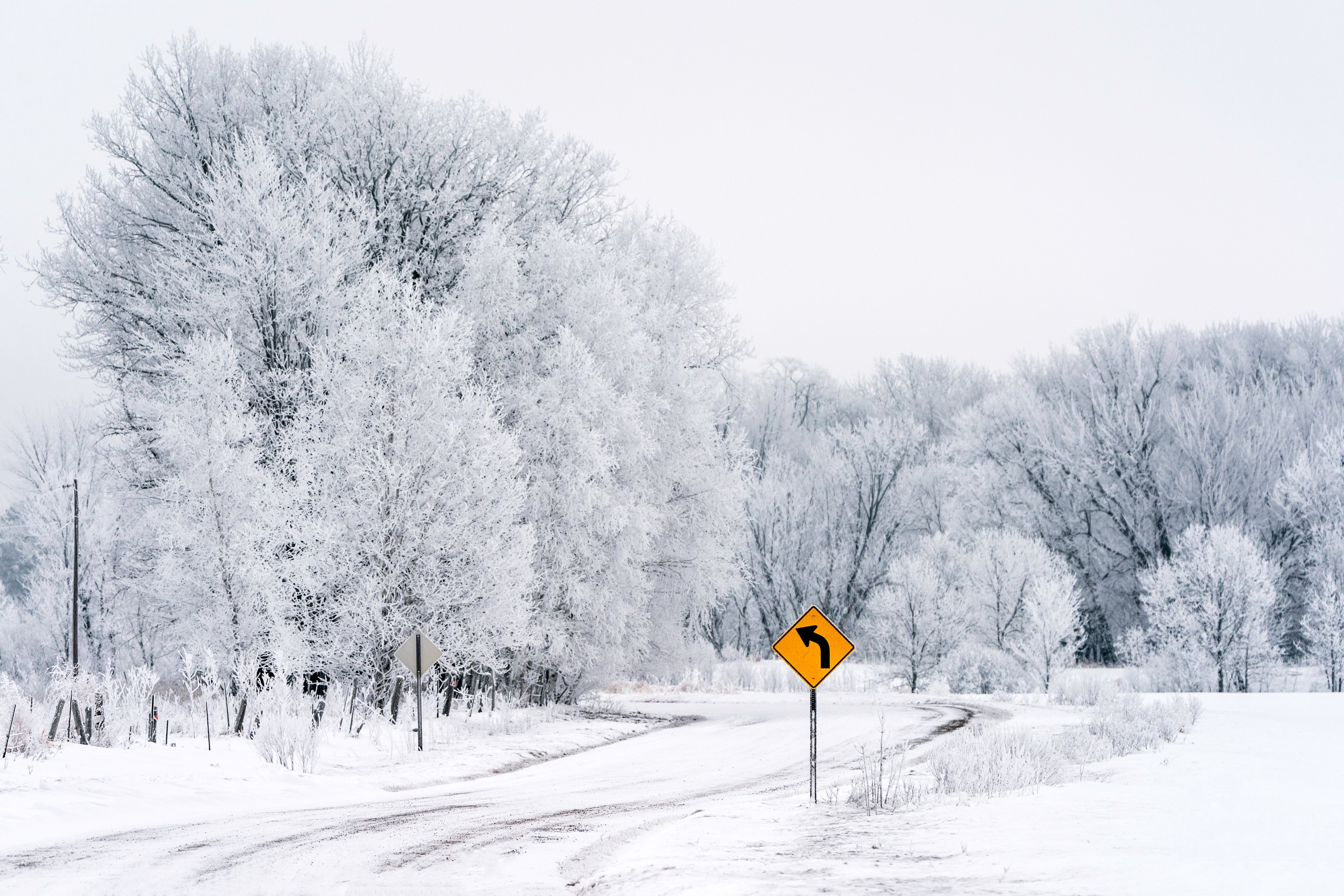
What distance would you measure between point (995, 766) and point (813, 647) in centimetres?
260

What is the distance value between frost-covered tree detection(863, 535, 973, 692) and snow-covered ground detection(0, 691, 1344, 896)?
25751 millimetres

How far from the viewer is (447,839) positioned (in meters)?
10.8

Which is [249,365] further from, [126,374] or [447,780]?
[447,780]

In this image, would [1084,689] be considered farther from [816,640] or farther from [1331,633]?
[816,640]

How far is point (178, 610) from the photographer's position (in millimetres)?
25250

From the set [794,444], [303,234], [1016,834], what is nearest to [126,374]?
[303,234]

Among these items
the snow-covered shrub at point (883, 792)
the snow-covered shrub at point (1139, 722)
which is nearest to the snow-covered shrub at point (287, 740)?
the snow-covered shrub at point (883, 792)

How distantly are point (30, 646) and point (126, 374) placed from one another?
2475cm

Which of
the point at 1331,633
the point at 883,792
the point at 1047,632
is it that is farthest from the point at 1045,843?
the point at 1331,633

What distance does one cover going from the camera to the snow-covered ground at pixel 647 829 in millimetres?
8070

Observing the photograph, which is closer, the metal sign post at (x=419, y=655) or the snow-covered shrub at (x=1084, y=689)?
the metal sign post at (x=419, y=655)

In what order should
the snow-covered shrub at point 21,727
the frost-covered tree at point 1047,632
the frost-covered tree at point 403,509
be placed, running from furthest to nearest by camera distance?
1. the frost-covered tree at point 1047,632
2. the frost-covered tree at point 403,509
3. the snow-covered shrub at point 21,727

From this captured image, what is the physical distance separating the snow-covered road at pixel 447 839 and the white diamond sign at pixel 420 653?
2.50m

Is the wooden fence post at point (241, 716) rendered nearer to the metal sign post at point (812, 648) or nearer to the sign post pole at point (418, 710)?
the sign post pole at point (418, 710)
